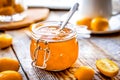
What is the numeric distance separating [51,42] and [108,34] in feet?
1.02

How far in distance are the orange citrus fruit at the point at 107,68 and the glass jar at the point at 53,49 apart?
6 cm

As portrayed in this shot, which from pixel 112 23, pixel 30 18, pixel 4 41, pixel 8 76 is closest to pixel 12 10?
pixel 30 18

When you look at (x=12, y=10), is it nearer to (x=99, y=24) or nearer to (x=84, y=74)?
(x=99, y=24)

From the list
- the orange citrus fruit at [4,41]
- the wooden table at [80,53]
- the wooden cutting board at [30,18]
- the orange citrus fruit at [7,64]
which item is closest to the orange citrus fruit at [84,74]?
the wooden table at [80,53]

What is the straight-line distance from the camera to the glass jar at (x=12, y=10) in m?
0.96

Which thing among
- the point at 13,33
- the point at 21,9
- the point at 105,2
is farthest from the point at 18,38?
the point at 105,2

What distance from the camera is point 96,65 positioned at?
25.1 inches

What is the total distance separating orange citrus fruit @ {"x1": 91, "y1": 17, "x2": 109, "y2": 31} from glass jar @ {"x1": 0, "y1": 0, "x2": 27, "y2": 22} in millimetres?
280

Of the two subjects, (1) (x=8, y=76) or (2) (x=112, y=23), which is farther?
(2) (x=112, y=23)

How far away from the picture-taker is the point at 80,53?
2.45 feet

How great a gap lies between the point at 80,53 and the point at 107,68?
14 cm

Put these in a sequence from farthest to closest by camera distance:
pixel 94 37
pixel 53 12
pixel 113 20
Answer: pixel 53 12
pixel 113 20
pixel 94 37

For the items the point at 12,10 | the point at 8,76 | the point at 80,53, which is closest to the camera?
the point at 8,76

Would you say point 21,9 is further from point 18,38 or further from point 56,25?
point 56,25
